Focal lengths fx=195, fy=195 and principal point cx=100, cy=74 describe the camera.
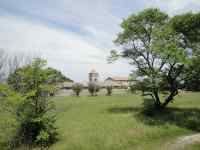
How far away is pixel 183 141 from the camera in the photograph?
13.2 meters

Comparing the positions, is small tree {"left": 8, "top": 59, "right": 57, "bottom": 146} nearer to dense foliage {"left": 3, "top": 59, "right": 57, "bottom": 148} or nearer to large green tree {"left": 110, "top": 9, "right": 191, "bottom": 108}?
dense foliage {"left": 3, "top": 59, "right": 57, "bottom": 148}

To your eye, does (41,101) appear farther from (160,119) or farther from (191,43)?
(191,43)

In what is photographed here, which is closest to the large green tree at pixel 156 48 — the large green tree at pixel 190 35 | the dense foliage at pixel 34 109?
the large green tree at pixel 190 35

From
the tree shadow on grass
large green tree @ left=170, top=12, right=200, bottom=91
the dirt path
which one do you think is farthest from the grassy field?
large green tree @ left=170, top=12, right=200, bottom=91

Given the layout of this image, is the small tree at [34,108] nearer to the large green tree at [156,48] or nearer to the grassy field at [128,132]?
the grassy field at [128,132]

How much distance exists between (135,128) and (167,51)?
7573 mm

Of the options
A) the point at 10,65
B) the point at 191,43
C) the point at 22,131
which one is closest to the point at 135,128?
the point at 22,131

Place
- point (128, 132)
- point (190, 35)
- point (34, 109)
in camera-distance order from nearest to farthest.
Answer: point (34, 109), point (128, 132), point (190, 35)

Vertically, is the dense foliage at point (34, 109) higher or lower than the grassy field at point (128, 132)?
higher

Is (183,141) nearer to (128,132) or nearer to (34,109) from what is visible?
(128,132)

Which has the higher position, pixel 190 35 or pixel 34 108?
pixel 190 35

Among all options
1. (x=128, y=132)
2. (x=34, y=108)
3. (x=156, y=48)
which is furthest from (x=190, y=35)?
(x=34, y=108)

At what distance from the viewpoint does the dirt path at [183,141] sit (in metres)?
12.1

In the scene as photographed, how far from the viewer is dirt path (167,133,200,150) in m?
12.1
